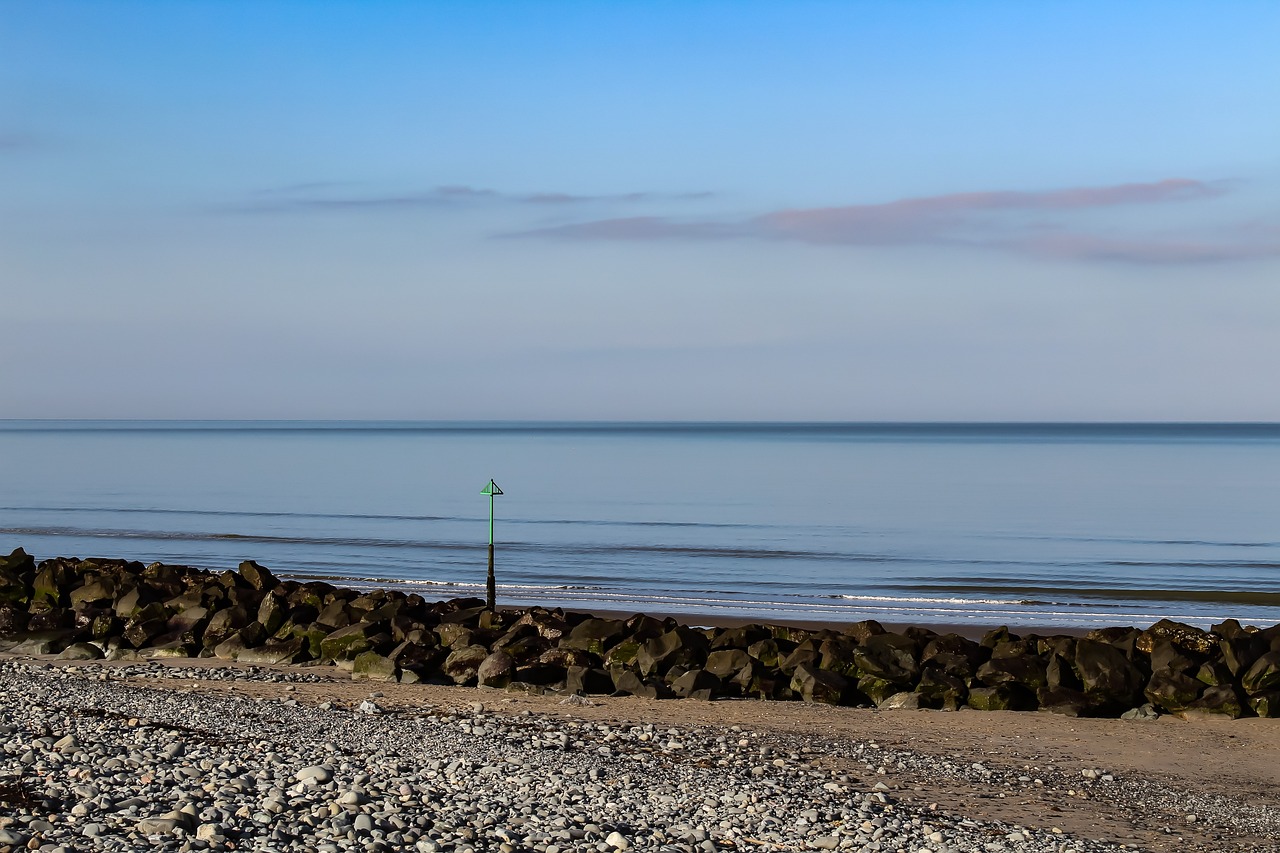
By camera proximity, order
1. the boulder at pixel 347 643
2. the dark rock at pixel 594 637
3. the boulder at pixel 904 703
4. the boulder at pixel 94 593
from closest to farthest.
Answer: the boulder at pixel 904 703
the dark rock at pixel 594 637
the boulder at pixel 347 643
the boulder at pixel 94 593

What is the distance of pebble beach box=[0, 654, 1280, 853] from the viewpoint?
721cm

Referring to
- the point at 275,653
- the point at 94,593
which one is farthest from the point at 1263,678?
the point at 94,593

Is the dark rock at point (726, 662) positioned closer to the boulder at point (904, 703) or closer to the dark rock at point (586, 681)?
the dark rock at point (586, 681)

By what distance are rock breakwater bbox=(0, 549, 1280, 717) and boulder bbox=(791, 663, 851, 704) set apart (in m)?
0.01

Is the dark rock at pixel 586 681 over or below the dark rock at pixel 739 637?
below

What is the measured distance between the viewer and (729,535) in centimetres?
3400

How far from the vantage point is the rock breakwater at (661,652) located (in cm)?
1209

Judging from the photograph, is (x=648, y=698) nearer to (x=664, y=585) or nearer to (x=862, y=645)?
(x=862, y=645)

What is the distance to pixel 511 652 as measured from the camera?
13.2m

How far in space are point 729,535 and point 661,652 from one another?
21.4 m

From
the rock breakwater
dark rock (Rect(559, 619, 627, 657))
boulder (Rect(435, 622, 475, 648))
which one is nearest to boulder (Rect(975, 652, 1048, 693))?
the rock breakwater

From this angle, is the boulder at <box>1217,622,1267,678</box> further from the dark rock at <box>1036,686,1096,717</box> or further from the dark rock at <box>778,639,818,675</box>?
the dark rock at <box>778,639,818,675</box>

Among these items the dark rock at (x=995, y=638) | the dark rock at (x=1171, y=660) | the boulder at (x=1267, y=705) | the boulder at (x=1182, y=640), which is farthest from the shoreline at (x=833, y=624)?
the boulder at (x=1267, y=705)

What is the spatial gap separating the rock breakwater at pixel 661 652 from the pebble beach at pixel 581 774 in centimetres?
41
